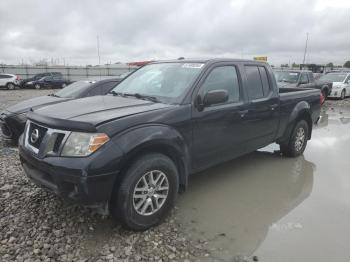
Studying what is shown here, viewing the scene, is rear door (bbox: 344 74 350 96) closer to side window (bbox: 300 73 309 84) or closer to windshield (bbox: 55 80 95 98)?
side window (bbox: 300 73 309 84)

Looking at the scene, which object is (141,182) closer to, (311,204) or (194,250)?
(194,250)

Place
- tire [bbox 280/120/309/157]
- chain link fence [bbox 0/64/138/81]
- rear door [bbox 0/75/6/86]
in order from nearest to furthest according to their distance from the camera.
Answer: tire [bbox 280/120/309/157], rear door [bbox 0/75/6/86], chain link fence [bbox 0/64/138/81]

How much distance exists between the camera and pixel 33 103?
688cm

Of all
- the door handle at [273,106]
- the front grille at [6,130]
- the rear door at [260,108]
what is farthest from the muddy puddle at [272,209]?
the front grille at [6,130]

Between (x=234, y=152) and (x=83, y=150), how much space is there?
2334 millimetres

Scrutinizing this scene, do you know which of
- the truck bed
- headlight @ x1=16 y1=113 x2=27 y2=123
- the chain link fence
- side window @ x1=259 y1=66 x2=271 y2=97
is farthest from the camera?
the chain link fence

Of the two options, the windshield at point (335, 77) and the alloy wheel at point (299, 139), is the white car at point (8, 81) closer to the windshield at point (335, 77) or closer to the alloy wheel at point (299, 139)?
the windshield at point (335, 77)

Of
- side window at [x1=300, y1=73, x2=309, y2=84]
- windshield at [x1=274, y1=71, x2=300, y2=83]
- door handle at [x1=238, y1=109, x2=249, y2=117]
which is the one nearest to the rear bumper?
door handle at [x1=238, y1=109, x2=249, y2=117]

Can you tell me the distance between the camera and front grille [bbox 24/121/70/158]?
287 centimetres

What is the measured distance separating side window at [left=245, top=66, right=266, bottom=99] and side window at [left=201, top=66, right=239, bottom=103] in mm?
318

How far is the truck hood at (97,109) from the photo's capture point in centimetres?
297

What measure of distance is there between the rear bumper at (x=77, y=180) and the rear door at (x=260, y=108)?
7.87 feet

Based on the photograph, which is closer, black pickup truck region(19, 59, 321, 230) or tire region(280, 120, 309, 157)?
black pickup truck region(19, 59, 321, 230)

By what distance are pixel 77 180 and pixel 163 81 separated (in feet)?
6.02
